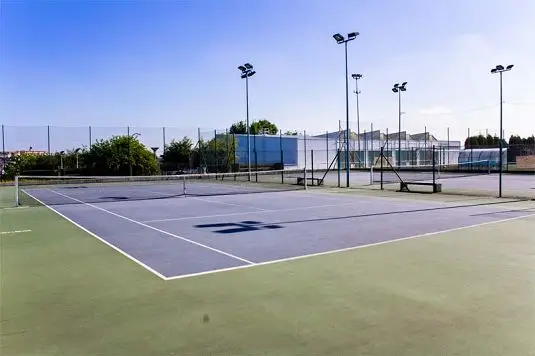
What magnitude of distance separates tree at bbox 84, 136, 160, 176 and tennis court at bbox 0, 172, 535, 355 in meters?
26.4

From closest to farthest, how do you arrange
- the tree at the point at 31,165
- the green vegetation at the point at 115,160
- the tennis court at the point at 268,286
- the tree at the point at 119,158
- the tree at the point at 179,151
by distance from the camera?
the tennis court at the point at 268,286, the tree at the point at 31,165, the green vegetation at the point at 115,160, the tree at the point at 119,158, the tree at the point at 179,151

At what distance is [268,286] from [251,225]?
17.3ft

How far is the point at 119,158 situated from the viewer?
36688 mm

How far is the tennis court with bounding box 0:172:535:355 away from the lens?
156 inches

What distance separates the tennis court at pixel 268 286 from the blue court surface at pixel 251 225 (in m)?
0.06

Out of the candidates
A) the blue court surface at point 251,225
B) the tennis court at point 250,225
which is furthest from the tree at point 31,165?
the blue court surface at point 251,225

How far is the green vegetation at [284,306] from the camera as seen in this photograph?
385 cm

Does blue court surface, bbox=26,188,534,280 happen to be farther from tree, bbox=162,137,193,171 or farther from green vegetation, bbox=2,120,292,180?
tree, bbox=162,137,193,171

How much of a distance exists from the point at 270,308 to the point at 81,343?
1829 millimetres

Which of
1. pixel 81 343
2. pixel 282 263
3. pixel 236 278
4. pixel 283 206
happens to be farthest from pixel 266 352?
pixel 283 206

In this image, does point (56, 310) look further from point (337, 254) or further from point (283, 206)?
point (283, 206)

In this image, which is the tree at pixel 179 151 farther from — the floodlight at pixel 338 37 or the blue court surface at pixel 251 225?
the blue court surface at pixel 251 225

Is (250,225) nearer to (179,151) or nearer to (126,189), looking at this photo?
(126,189)

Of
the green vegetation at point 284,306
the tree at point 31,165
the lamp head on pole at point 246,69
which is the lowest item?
the green vegetation at point 284,306
